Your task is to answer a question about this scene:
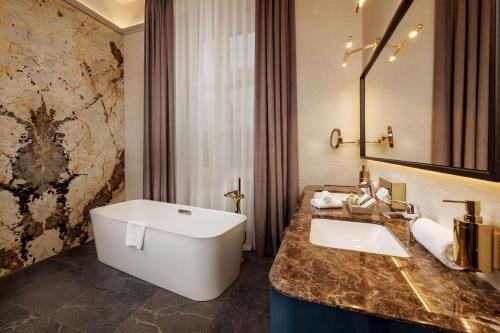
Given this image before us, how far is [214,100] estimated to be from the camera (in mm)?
2344

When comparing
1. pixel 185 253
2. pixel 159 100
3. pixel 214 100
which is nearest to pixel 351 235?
pixel 185 253

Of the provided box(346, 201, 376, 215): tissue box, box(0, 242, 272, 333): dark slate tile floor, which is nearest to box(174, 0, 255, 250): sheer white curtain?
box(0, 242, 272, 333): dark slate tile floor

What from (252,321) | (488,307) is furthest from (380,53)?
(252,321)

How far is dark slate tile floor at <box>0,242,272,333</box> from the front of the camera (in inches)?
52.9

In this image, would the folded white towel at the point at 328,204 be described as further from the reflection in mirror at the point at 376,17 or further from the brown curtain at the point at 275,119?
the reflection in mirror at the point at 376,17

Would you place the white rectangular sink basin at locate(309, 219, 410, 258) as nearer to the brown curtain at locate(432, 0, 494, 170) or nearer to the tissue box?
the tissue box

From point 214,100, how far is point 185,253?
156cm

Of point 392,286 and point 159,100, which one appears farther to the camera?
point 159,100

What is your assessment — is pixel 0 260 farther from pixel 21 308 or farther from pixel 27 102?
pixel 27 102

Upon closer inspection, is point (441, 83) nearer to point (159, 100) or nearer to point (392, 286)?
point (392, 286)

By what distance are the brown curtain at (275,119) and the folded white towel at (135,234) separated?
1.05 metres

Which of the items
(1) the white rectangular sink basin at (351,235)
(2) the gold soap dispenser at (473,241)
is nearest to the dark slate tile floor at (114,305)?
(1) the white rectangular sink basin at (351,235)

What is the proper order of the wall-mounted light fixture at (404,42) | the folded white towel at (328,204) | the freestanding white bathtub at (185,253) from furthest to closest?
the freestanding white bathtub at (185,253) < the folded white towel at (328,204) < the wall-mounted light fixture at (404,42)

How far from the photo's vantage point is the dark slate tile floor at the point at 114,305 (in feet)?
4.41
